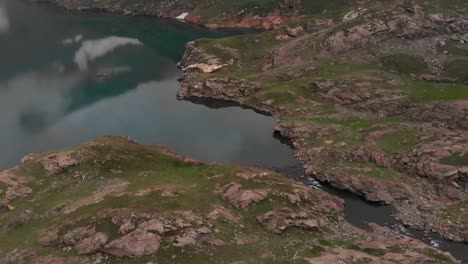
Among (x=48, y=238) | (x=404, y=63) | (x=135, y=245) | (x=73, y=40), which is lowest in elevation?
(x=48, y=238)

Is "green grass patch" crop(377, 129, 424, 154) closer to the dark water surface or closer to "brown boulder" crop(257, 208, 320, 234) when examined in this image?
the dark water surface

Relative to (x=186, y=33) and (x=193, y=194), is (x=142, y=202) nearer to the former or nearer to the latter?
(x=193, y=194)

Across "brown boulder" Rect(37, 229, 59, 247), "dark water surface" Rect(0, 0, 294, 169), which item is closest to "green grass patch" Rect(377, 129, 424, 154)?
"dark water surface" Rect(0, 0, 294, 169)

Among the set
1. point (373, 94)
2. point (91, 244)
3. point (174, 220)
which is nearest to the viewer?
point (91, 244)

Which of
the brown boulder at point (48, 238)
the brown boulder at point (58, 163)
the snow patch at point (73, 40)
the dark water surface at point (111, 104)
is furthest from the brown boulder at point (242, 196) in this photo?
the snow patch at point (73, 40)

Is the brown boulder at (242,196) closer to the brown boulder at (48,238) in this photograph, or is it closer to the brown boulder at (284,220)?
the brown boulder at (284,220)

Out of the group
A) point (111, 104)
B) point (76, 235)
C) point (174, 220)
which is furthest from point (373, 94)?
point (76, 235)

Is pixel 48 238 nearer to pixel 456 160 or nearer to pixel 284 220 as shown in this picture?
pixel 284 220
